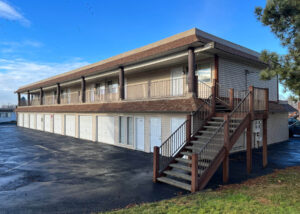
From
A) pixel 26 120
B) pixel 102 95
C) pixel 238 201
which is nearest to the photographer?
pixel 238 201

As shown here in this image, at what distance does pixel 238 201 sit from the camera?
5457mm

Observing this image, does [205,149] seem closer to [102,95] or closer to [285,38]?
[285,38]

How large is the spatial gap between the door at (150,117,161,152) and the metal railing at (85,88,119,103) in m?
5.93

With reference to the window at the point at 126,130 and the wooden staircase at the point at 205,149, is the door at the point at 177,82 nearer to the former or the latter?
the window at the point at 126,130

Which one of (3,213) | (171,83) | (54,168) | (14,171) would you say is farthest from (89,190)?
(171,83)

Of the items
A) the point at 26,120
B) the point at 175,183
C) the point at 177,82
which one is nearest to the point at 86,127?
the point at 177,82

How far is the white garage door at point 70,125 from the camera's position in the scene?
21859mm

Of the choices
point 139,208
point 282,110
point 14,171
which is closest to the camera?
point 139,208

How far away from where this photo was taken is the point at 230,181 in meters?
7.53

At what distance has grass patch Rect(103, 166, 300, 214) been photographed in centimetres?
496

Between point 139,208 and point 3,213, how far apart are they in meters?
3.36

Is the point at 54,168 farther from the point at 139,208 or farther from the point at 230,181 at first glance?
the point at 230,181

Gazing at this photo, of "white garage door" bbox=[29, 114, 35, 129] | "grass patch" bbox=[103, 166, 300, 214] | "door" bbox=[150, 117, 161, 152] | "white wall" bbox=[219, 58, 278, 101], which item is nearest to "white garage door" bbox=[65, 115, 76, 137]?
"door" bbox=[150, 117, 161, 152]

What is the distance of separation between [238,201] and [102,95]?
17.0m
